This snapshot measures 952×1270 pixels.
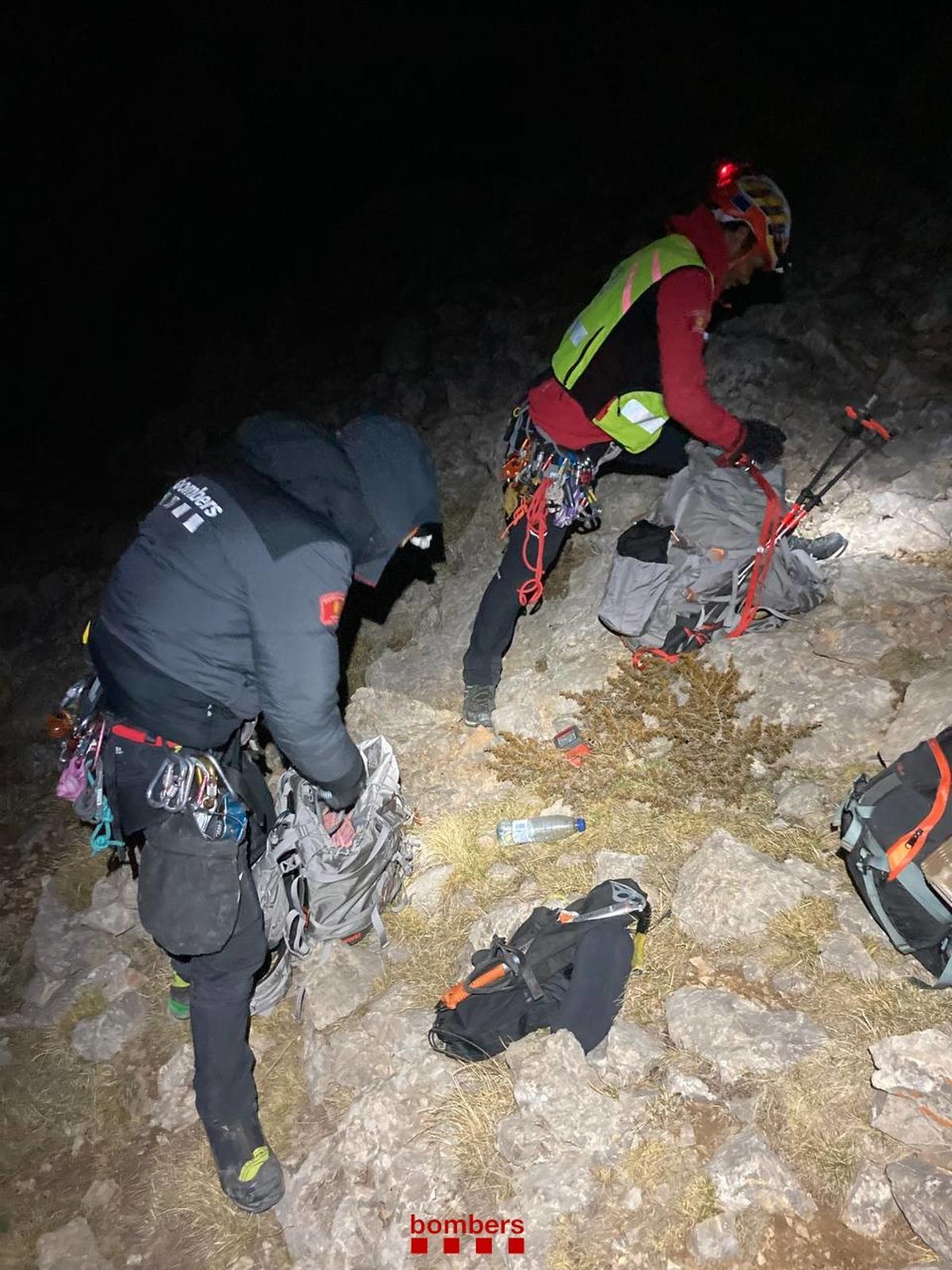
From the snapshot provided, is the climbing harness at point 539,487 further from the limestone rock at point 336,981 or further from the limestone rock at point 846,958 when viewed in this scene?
the limestone rock at point 846,958

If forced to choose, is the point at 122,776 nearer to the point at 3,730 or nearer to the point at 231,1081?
the point at 231,1081

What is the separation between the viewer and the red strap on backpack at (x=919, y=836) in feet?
11.0

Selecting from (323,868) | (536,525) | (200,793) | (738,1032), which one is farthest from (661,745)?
(200,793)

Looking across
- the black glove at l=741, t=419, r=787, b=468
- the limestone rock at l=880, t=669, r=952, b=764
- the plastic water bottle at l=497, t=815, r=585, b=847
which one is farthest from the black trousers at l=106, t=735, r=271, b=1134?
the black glove at l=741, t=419, r=787, b=468

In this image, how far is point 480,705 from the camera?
Answer: 577 centimetres

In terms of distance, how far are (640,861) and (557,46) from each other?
556 inches

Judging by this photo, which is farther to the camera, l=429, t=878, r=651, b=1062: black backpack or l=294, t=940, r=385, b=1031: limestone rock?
l=294, t=940, r=385, b=1031: limestone rock

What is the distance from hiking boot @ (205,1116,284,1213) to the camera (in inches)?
144

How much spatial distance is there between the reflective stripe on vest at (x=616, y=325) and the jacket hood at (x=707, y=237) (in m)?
0.05

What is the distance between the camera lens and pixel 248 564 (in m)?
3.02

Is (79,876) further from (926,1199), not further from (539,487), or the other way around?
(926,1199)

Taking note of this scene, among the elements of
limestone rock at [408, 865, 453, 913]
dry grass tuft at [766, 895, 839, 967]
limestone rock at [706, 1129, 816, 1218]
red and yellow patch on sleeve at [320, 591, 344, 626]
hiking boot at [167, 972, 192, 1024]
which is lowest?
hiking boot at [167, 972, 192, 1024]

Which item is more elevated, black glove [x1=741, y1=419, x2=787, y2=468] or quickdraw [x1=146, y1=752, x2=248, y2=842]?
A: black glove [x1=741, y1=419, x2=787, y2=468]

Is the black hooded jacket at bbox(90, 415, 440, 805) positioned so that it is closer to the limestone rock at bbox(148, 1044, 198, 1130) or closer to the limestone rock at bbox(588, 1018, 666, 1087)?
the limestone rock at bbox(588, 1018, 666, 1087)
